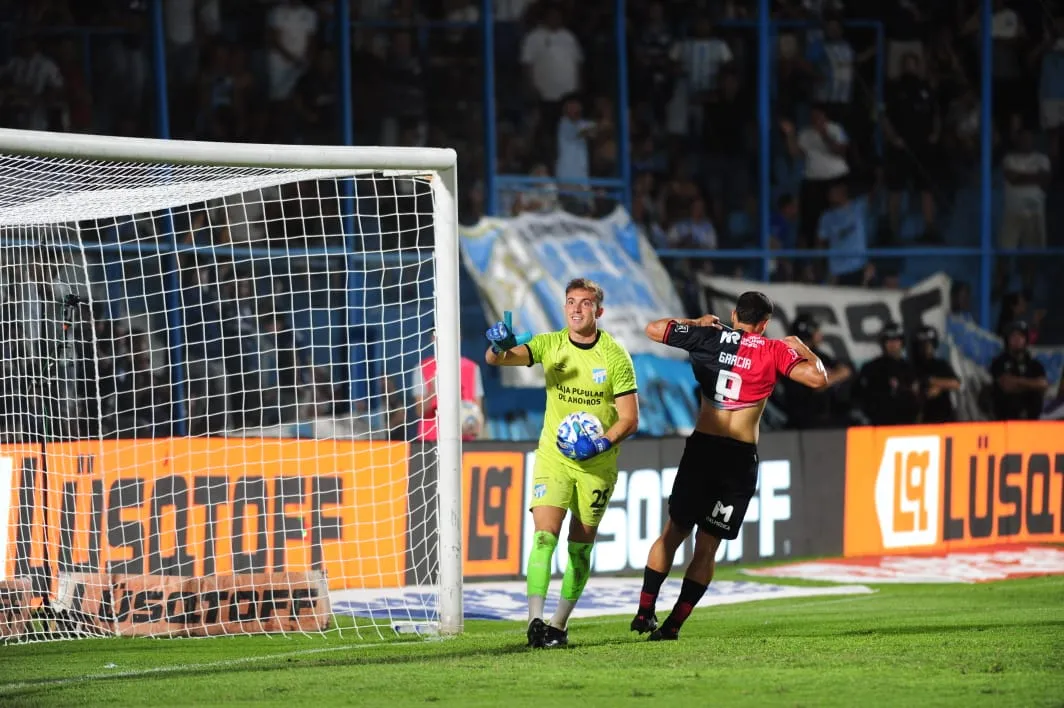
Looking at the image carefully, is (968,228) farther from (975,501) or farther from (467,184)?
(467,184)

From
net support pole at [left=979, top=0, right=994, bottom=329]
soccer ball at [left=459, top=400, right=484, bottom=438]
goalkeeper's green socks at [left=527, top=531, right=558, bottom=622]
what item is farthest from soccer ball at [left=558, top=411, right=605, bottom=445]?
net support pole at [left=979, top=0, right=994, bottom=329]

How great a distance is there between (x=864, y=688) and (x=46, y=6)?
11913 millimetres

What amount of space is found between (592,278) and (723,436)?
8.11 meters

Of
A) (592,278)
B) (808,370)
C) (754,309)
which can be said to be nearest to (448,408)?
(754,309)

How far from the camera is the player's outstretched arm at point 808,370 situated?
832 cm

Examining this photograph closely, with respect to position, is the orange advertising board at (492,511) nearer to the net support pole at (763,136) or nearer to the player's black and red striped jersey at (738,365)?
the player's black and red striped jersey at (738,365)

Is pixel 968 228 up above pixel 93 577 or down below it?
above

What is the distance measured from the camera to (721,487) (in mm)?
8625

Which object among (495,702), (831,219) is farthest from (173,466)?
(831,219)

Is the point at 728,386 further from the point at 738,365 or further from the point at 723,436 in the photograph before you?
the point at 723,436

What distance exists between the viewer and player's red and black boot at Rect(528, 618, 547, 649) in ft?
27.4

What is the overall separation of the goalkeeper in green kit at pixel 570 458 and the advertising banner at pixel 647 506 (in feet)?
14.3

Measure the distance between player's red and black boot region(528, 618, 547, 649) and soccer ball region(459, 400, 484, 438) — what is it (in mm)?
5753

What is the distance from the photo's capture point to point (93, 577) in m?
10.1
